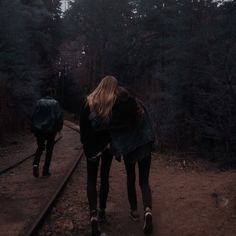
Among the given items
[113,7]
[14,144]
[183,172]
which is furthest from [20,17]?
[113,7]

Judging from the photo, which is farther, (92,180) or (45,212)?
(45,212)

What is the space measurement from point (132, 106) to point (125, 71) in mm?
38169

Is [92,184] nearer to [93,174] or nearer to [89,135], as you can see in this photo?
[93,174]

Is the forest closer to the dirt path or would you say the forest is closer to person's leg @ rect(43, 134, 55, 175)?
the dirt path

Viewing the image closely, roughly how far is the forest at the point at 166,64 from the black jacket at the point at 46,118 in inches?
94.6

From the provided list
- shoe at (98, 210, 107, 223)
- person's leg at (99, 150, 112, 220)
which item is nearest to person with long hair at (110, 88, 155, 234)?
person's leg at (99, 150, 112, 220)

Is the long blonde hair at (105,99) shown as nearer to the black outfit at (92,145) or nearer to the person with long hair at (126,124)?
the person with long hair at (126,124)

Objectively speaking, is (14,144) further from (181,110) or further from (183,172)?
(183,172)

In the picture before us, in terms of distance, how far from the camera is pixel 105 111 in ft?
18.9

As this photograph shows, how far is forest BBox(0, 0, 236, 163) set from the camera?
730 inches

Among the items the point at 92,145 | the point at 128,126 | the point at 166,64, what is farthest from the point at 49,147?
the point at 166,64

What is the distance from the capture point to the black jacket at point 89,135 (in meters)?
5.84

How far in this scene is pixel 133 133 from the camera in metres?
5.99

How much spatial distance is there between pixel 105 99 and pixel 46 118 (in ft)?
14.2
